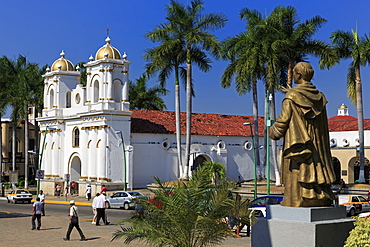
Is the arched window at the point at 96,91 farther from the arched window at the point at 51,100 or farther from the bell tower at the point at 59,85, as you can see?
the arched window at the point at 51,100

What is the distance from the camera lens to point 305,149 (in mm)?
8961

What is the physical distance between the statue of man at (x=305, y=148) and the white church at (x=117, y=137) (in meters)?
34.6

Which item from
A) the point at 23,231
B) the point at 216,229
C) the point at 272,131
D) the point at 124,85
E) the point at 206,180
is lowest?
the point at 23,231

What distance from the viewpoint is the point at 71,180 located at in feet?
168

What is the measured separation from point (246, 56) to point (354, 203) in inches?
586

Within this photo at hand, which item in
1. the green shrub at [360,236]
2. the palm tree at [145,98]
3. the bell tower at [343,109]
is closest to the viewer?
the green shrub at [360,236]

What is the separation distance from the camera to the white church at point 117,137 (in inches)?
1828

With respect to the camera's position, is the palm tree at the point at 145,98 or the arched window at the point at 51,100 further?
the palm tree at the point at 145,98

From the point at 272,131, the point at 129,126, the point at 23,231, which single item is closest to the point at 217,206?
the point at 272,131

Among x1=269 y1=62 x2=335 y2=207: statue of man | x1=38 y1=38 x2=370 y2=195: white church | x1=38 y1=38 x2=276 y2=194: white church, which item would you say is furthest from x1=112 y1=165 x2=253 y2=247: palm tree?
x1=38 y1=38 x2=370 y2=195: white church

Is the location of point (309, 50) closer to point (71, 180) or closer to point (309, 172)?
point (71, 180)

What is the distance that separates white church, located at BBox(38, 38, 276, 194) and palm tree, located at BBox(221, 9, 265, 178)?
8.60 m

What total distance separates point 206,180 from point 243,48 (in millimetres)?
30907

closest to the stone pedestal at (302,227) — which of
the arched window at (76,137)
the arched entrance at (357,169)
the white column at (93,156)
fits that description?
the white column at (93,156)
